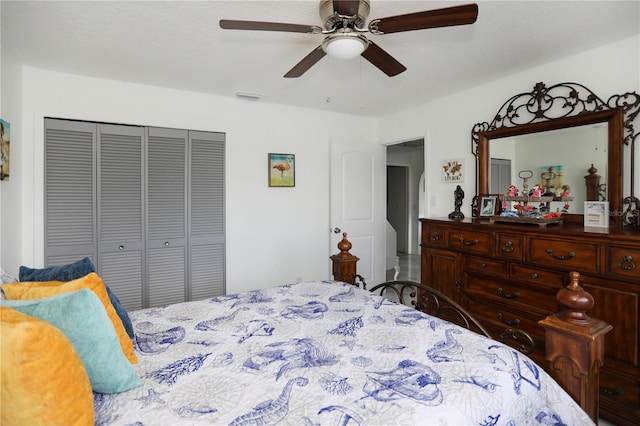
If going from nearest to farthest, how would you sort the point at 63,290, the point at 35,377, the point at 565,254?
the point at 35,377 → the point at 63,290 → the point at 565,254

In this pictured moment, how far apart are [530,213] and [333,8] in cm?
215

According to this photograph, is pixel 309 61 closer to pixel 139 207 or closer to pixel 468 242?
pixel 468 242

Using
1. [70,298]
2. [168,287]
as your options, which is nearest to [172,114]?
[168,287]

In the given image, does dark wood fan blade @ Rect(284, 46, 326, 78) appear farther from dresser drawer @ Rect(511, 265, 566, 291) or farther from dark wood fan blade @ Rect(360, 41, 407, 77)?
dresser drawer @ Rect(511, 265, 566, 291)

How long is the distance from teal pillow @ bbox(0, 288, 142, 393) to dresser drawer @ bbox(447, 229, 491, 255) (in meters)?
2.48

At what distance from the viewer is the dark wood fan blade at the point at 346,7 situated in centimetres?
154

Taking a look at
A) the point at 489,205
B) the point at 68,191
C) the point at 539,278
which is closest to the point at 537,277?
the point at 539,278

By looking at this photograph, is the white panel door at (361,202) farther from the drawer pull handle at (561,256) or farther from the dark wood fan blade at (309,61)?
the drawer pull handle at (561,256)

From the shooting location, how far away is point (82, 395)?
89 cm

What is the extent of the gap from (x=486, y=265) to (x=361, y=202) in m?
2.01

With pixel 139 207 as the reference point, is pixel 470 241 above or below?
below

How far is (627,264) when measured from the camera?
1.91 meters

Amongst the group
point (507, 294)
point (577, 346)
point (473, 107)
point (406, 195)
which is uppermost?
point (473, 107)

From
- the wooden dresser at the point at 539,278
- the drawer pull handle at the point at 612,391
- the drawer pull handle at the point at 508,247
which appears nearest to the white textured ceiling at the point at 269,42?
the wooden dresser at the point at 539,278
